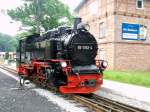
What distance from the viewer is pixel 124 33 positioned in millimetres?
34656

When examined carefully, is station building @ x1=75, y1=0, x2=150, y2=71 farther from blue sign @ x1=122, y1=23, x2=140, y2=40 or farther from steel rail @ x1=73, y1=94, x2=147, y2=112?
steel rail @ x1=73, y1=94, x2=147, y2=112

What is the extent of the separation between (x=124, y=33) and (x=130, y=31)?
742mm

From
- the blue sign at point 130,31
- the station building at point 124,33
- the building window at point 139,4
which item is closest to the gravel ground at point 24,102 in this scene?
the station building at point 124,33

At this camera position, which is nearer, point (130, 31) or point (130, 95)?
point (130, 95)

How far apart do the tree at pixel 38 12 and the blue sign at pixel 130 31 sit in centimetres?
1678

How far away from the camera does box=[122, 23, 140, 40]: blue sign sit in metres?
34.7

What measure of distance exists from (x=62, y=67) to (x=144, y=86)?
546 cm

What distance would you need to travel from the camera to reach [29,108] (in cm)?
1295

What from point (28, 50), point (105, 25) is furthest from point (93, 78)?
point (105, 25)

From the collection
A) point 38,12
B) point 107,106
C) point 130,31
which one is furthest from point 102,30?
point 107,106

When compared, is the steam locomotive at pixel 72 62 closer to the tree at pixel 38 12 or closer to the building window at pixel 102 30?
the building window at pixel 102 30

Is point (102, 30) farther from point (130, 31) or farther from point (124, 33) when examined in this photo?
point (130, 31)

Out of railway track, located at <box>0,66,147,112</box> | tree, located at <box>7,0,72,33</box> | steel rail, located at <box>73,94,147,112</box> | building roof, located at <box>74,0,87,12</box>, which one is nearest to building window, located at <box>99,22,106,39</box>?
building roof, located at <box>74,0,87,12</box>

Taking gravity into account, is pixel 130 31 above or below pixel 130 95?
above
